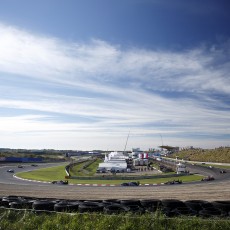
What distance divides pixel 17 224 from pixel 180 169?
48.5 metres

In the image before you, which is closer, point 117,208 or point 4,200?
point 117,208

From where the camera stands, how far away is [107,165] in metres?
70.3

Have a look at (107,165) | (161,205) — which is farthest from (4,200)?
(107,165)

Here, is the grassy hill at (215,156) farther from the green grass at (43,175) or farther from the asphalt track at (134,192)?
the asphalt track at (134,192)

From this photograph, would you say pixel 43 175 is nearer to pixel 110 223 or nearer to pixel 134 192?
pixel 134 192

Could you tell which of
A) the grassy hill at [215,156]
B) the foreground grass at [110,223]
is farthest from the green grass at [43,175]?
the grassy hill at [215,156]

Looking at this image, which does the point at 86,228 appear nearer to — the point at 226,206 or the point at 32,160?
the point at 226,206

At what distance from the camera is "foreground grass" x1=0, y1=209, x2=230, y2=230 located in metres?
12.3

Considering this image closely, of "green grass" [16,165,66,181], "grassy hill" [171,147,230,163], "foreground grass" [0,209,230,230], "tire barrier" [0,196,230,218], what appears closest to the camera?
"foreground grass" [0,209,230,230]

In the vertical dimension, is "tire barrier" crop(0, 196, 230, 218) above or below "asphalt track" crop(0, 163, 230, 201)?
above

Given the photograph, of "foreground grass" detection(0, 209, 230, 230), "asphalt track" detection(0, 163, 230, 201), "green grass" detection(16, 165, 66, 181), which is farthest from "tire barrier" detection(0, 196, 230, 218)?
"green grass" detection(16, 165, 66, 181)

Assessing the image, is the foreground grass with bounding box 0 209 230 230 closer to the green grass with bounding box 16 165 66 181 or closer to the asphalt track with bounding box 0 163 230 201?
the asphalt track with bounding box 0 163 230 201

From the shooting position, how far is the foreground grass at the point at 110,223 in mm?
12266

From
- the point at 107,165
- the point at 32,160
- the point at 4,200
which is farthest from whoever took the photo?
the point at 32,160
